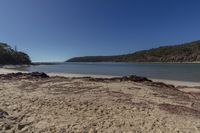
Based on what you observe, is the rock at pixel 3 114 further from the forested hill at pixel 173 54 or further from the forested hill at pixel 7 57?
the forested hill at pixel 173 54

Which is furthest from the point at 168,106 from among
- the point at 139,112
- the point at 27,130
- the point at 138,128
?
the point at 27,130

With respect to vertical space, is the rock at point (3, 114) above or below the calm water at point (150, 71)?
above

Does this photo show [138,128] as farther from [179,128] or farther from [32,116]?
[32,116]

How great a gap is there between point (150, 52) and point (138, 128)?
481 feet

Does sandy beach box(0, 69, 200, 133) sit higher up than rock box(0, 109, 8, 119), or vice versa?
rock box(0, 109, 8, 119)

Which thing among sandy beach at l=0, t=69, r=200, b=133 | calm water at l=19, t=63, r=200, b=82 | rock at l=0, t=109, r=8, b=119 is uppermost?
rock at l=0, t=109, r=8, b=119

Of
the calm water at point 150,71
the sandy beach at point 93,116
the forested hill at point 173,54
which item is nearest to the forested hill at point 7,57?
the calm water at point 150,71

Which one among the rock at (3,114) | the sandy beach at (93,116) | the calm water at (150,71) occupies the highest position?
the rock at (3,114)

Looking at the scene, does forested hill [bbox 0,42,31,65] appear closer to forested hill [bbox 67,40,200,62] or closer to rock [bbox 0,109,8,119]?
rock [bbox 0,109,8,119]

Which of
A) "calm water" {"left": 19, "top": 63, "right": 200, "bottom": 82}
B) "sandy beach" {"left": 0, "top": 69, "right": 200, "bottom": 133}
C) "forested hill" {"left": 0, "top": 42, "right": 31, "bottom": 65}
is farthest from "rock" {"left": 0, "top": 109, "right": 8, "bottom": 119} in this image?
"forested hill" {"left": 0, "top": 42, "right": 31, "bottom": 65}

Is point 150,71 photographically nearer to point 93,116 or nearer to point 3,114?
point 93,116

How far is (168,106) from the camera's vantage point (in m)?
7.33

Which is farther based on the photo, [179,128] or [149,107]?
[149,107]

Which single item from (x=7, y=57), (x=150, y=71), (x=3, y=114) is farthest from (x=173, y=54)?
(x=3, y=114)
